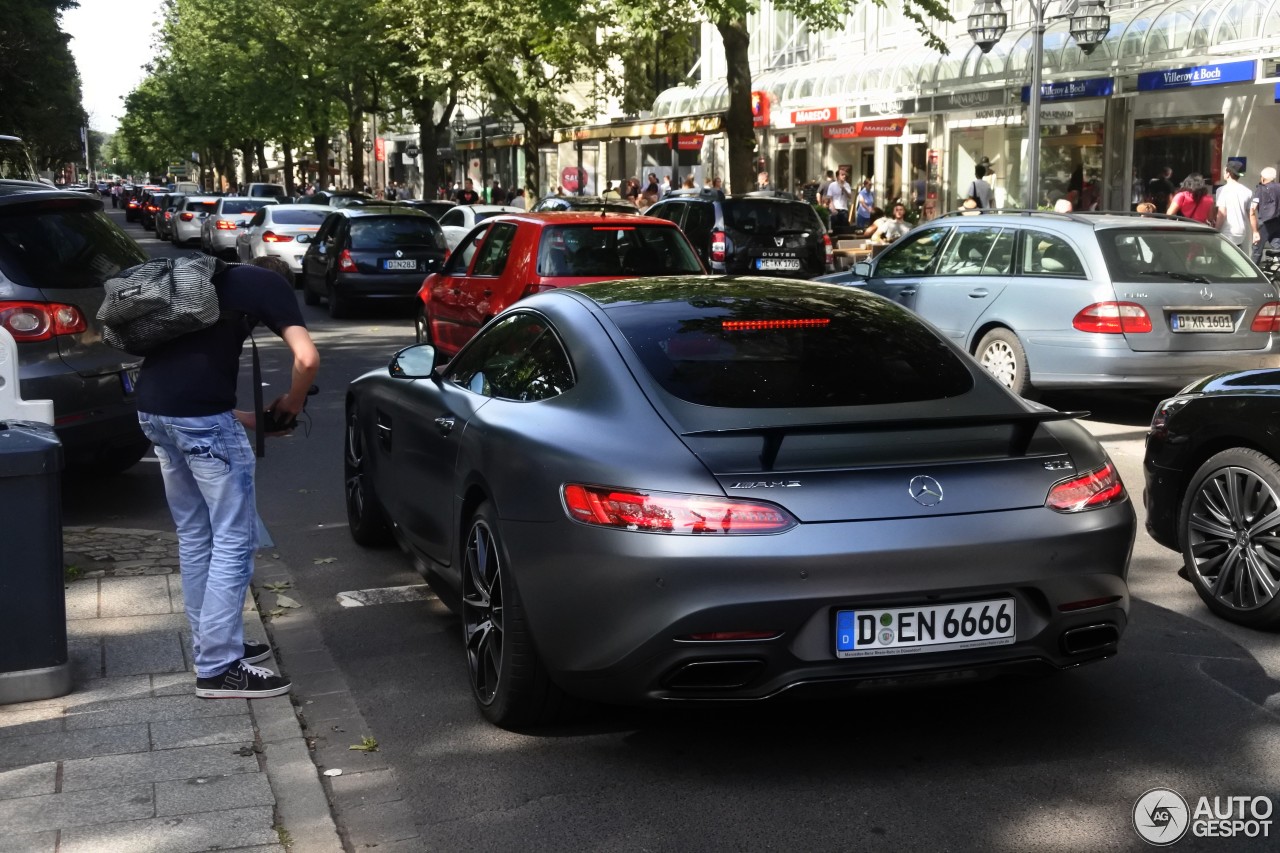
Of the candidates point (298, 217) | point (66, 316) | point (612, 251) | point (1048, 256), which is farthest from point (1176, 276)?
point (298, 217)

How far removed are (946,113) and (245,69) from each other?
98.8ft

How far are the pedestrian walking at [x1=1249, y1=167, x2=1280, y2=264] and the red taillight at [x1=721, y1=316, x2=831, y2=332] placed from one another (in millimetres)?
16807

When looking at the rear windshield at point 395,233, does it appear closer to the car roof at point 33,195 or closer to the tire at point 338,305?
the tire at point 338,305

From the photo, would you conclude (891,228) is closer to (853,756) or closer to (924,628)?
(853,756)

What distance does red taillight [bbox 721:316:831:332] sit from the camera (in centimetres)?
514

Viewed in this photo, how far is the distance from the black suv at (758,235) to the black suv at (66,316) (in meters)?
11.4

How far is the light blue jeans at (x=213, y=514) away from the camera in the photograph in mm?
5172

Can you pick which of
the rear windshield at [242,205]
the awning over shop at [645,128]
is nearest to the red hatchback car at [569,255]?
the awning over shop at [645,128]

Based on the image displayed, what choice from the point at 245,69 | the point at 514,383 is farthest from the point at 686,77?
the point at 514,383

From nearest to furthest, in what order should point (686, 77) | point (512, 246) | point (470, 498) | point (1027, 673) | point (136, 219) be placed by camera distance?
point (1027, 673) < point (470, 498) < point (512, 246) < point (686, 77) < point (136, 219)

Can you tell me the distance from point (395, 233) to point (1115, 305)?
12769 millimetres

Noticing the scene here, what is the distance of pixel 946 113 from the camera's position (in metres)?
33.8

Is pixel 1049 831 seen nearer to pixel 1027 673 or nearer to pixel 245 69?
pixel 1027 673

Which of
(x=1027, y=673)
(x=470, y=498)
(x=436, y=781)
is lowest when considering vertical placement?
(x=436, y=781)
